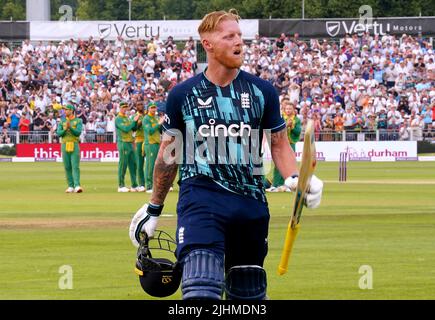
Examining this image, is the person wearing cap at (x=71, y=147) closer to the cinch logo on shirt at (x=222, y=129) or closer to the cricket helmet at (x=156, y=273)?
the cricket helmet at (x=156, y=273)

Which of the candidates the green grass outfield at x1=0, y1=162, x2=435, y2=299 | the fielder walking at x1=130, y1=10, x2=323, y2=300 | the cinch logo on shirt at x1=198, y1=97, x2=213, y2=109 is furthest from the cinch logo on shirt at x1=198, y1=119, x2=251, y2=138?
the green grass outfield at x1=0, y1=162, x2=435, y2=299

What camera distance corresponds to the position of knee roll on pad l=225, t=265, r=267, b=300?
8180 mm

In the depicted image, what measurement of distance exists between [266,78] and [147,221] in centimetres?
4522

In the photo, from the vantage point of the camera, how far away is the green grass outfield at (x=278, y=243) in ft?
42.1

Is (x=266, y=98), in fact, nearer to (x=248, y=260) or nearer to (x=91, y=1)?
(x=248, y=260)

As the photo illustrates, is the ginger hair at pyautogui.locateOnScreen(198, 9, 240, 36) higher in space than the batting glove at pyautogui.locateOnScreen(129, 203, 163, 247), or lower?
higher

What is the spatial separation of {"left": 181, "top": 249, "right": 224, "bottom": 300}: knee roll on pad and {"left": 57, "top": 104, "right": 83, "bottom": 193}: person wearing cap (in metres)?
22.6

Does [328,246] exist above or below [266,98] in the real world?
below

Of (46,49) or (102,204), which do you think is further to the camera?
(46,49)

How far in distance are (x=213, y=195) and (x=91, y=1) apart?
328 ft

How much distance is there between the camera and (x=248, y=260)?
826cm

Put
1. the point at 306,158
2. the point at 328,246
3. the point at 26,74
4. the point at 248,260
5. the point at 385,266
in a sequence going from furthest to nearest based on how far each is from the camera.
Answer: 1. the point at 26,74
2. the point at 328,246
3. the point at 385,266
4. the point at 248,260
5. the point at 306,158

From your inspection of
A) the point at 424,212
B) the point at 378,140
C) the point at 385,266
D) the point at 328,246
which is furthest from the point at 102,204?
the point at 378,140

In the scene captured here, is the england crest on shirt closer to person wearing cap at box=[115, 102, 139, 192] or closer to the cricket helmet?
the cricket helmet
